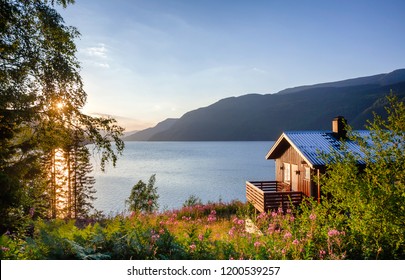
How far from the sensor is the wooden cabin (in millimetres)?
17375

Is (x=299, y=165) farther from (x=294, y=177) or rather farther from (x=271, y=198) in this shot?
(x=271, y=198)

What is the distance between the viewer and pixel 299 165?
64.9 feet

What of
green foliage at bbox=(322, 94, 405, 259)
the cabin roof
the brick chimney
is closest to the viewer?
green foliage at bbox=(322, 94, 405, 259)

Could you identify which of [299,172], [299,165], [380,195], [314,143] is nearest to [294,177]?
[299,172]

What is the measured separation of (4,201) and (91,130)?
366cm

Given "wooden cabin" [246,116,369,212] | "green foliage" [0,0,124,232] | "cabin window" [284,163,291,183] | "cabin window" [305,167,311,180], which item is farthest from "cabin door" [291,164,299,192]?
"green foliage" [0,0,124,232]

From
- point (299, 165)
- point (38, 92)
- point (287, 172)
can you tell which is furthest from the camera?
point (287, 172)

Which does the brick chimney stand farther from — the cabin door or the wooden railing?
the wooden railing

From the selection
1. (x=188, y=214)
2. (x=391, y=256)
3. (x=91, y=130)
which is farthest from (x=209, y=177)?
(x=391, y=256)

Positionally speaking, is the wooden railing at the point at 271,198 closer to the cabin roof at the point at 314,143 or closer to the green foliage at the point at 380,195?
the cabin roof at the point at 314,143

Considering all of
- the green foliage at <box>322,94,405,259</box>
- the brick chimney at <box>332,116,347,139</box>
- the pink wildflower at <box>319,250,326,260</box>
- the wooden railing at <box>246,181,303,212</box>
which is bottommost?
the wooden railing at <box>246,181,303,212</box>

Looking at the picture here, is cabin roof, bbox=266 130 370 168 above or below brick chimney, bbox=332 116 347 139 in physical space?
below

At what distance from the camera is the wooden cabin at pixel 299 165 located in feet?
57.0

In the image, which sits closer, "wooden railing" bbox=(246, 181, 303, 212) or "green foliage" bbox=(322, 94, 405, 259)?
"green foliage" bbox=(322, 94, 405, 259)
